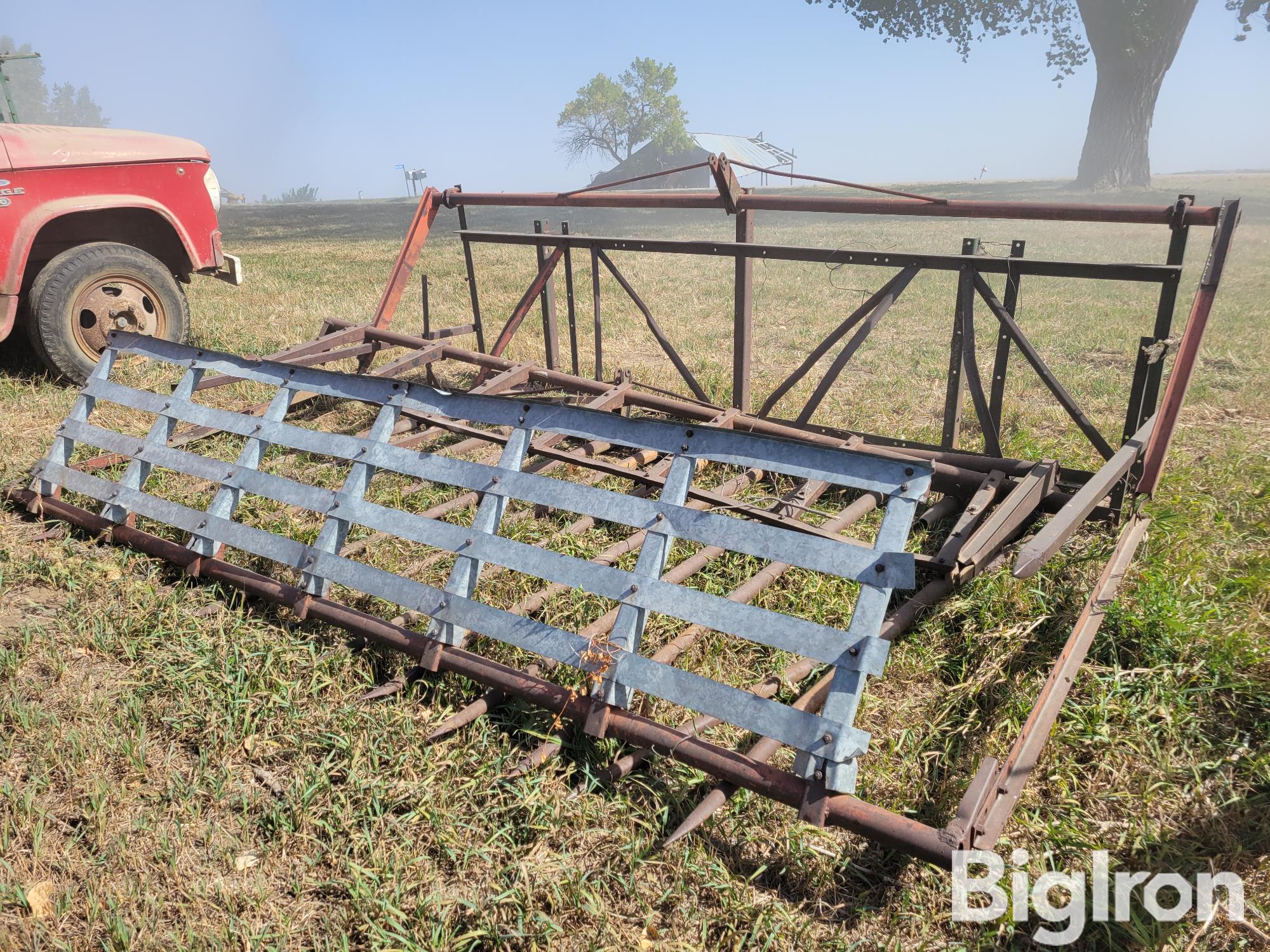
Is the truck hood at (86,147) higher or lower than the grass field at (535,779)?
higher

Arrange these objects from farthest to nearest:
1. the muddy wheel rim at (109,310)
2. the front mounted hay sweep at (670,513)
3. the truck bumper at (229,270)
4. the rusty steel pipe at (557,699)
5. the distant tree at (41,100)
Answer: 1. the distant tree at (41,100)
2. the truck bumper at (229,270)
3. the muddy wheel rim at (109,310)
4. the front mounted hay sweep at (670,513)
5. the rusty steel pipe at (557,699)

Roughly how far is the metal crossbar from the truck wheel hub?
8.50 ft

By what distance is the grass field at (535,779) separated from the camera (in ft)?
7.44

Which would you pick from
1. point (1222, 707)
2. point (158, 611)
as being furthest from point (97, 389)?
point (1222, 707)

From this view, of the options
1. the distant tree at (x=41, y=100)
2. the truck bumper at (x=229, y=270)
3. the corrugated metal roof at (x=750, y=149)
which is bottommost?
the truck bumper at (x=229, y=270)

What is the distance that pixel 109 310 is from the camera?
6531 millimetres

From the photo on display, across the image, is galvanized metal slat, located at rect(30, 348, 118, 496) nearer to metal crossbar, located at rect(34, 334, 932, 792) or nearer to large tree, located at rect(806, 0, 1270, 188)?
metal crossbar, located at rect(34, 334, 932, 792)

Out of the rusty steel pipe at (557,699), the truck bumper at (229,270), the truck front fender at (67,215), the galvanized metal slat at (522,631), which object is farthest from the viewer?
the truck bumper at (229,270)

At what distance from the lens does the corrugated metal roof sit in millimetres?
31320

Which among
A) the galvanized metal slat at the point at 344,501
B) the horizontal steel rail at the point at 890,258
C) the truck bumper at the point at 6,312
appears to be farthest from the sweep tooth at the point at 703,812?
the truck bumper at the point at 6,312

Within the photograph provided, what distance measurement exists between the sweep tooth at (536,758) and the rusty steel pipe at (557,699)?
0.12m

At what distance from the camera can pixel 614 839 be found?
2.53 meters

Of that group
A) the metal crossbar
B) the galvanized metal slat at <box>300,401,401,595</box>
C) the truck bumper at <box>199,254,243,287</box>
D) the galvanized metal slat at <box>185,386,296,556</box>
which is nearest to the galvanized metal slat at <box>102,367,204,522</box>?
the metal crossbar

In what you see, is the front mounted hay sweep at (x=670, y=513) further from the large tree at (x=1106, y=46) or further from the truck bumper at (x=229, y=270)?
the large tree at (x=1106, y=46)
